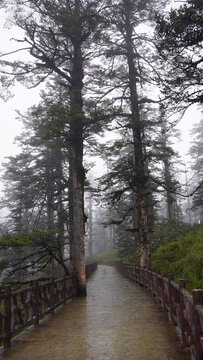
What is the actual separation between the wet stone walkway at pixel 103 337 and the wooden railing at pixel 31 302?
10.8 inches

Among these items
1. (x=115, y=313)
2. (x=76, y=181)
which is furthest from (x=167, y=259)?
(x=115, y=313)

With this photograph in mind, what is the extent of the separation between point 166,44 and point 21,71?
8592 mm

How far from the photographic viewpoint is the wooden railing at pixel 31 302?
5.89 m

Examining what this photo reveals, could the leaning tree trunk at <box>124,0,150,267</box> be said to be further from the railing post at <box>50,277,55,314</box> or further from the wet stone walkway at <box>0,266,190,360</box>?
the railing post at <box>50,277,55,314</box>

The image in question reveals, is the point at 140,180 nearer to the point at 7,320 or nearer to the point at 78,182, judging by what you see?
the point at 78,182

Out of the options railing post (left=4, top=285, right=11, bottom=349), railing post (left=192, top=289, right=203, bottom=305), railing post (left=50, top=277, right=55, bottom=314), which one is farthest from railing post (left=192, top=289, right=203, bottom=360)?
railing post (left=50, top=277, right=55, bottom=314)

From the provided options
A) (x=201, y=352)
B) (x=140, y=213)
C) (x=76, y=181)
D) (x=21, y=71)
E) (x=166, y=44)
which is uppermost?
(x=21, y=71)

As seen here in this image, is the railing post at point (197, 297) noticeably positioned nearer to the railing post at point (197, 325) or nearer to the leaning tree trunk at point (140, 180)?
the railing post at point (197, 325)

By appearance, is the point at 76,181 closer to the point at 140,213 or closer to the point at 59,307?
the point at 140,213

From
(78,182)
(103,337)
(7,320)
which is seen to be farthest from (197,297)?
(78,182)

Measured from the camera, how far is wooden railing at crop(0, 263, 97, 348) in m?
5.89

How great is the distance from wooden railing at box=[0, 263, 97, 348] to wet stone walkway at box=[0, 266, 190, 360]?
27cm

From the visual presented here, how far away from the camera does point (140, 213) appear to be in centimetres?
1611

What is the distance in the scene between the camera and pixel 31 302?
297 inches
